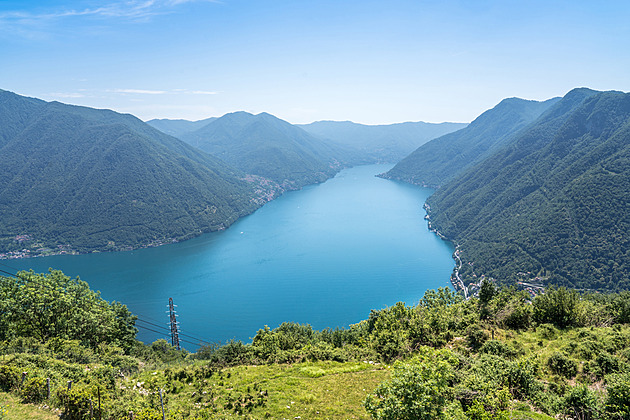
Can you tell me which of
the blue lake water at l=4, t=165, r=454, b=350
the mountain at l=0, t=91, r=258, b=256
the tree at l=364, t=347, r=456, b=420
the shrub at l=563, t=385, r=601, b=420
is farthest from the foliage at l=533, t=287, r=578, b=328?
the mountain at l=0, t=91, r=258, b=256

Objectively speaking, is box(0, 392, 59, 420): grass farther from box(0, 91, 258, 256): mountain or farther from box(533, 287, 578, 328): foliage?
box(0, 91, 258, 256): mountain

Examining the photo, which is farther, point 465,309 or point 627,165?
point 627,165

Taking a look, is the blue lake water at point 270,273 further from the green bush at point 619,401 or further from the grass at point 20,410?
the green bush at point 619,401

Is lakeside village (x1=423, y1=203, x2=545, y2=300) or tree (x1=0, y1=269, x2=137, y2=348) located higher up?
tree (x1=0, y1=269, x2=137, y2=348)

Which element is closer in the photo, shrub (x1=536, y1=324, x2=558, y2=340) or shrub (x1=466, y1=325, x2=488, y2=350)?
shrub (x1=466, y1=325, x2=488, y2=350)

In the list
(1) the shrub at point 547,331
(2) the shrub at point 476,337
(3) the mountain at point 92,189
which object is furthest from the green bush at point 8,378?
(3) the mountain at point 92,189

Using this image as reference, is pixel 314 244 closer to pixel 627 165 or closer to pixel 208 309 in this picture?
pixel 208 309

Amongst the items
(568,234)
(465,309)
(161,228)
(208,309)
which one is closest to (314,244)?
(208,309)
